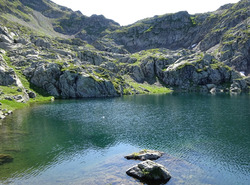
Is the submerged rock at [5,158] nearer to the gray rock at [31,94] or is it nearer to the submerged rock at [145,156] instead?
the submerged rock at [145,156]

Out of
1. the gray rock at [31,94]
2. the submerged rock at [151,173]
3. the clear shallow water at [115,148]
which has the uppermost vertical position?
the gray rock at [31,94]

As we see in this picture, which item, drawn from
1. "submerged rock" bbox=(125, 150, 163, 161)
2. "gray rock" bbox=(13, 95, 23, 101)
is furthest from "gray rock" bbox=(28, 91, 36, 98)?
"submerged rock" bbox=(125, 150, 163, 161)

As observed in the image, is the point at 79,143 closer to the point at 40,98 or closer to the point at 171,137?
the point at 171,137

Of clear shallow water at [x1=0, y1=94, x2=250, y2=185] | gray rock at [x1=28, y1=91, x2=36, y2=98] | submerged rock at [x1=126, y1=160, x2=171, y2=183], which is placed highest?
gray rock at [x1=28, y1=91, x2=36, y2=98]

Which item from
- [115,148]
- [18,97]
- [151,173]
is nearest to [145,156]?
[151,173]

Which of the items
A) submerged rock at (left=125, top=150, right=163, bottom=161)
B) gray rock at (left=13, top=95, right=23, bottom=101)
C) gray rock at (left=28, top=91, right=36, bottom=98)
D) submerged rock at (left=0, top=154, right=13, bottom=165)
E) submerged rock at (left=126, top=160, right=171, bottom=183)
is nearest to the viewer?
submerged rock at (left=126, top=160, right=171, bottom=183)

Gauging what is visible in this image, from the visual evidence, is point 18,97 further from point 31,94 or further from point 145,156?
point 145,156

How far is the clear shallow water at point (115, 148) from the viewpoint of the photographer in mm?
29516

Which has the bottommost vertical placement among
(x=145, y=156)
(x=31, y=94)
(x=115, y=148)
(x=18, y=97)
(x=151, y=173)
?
(x=115, y=148)

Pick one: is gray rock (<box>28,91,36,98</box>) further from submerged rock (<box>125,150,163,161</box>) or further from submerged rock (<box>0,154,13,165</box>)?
submerged rock (<box>125,150,163,161</box>)

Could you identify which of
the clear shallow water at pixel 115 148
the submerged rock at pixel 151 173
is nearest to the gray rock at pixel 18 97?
the clear shallow water at pixel 115 148

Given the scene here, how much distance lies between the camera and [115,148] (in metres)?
43.0

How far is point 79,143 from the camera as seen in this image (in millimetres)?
46219

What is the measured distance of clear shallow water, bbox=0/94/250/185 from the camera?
96.8ft
